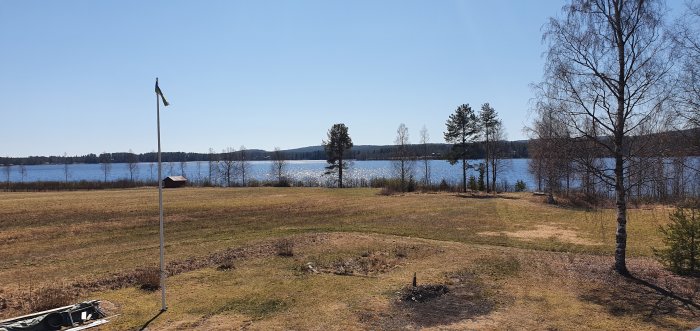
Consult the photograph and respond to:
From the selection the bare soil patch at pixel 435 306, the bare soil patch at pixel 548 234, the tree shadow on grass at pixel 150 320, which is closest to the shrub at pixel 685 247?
the bare soil patch at pixel 435 306

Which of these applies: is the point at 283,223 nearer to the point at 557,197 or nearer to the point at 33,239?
the point at 33,239

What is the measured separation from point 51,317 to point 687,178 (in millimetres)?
14685

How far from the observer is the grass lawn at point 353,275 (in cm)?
878

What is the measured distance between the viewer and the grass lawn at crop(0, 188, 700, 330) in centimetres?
878

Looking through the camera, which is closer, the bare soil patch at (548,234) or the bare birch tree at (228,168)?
the bare soil patch at (548,234)

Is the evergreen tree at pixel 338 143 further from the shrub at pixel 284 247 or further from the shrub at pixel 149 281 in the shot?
the shrub at pixel 149 281

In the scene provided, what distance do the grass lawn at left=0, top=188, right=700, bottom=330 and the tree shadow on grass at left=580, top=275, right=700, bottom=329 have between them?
41 mm

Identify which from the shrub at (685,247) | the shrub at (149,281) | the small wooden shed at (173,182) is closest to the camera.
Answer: the shrub at (149,281)

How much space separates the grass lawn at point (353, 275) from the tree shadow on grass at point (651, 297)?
0.04m

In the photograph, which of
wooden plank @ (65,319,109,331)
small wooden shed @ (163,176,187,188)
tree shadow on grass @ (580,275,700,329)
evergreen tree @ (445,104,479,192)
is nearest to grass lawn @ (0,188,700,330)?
tree shadow on grass @ (580,275,700,329)

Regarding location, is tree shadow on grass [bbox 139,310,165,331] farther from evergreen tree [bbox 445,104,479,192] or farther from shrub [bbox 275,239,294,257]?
evergreen tree [bbox 445,104,479,192]

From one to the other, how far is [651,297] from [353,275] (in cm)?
701

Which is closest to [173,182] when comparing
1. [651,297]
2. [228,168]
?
[228,168]

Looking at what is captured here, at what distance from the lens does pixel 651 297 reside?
10.0 m
